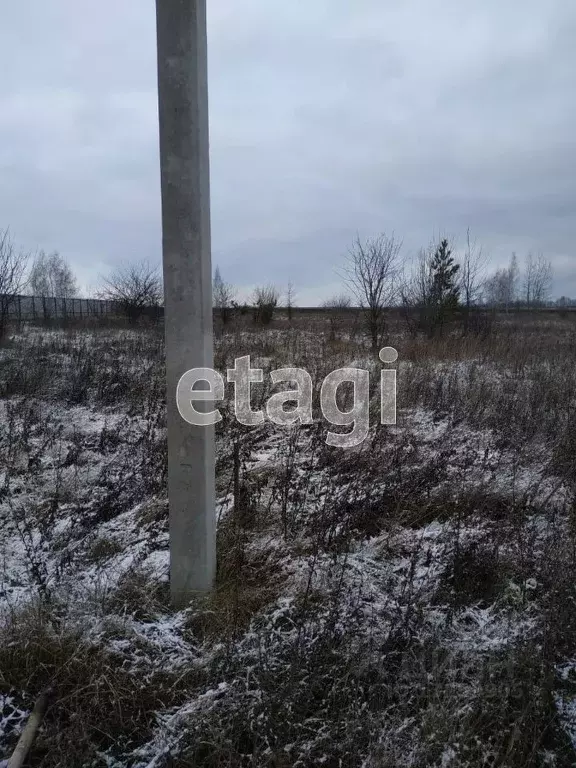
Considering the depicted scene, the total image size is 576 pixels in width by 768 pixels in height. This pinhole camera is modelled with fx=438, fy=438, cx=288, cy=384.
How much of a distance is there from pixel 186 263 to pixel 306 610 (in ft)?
5.83

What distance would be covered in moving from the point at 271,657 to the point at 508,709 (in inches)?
38.1

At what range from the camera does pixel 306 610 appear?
2.17 metres

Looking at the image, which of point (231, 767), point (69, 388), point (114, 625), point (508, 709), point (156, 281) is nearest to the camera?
point (231, 767)

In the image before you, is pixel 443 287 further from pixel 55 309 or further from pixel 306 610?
pixel 55 309

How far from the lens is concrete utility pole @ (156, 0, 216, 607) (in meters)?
1.93

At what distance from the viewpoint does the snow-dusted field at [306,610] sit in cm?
162

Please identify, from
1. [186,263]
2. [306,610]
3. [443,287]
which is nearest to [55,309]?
[443,287]

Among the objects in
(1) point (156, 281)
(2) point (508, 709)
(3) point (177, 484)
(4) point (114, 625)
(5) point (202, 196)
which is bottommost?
(2) point (508, 709)

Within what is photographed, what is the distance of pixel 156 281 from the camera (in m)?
17.4

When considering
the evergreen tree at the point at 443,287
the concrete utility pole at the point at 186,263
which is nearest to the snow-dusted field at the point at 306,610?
the concrete utility pole at the point at 186,263

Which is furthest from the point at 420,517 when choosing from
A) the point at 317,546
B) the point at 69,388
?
the point at 69,388

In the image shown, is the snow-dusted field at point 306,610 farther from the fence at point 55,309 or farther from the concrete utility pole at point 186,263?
the fence at point 55,309

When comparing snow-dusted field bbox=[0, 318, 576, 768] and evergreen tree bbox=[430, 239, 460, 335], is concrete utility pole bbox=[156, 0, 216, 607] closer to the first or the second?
snow-dusted field bbox=[0, 318, 576, 768]

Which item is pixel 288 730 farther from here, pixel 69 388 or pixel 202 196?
pixel 69 388
